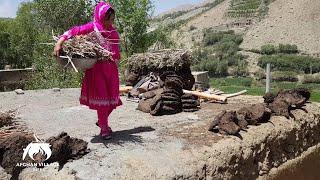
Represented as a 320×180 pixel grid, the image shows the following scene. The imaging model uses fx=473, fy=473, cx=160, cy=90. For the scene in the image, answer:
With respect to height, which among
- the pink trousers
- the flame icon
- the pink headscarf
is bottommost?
the flame icon

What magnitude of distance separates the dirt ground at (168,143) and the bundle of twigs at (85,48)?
108 centimetres

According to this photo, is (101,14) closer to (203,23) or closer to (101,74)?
(101,74)

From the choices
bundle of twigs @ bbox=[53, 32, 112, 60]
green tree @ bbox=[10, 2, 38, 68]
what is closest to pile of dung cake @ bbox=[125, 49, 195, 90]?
bundle of twigs @ bbox=[53, 32, 112, 60]

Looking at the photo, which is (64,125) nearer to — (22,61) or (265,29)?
(22,61)

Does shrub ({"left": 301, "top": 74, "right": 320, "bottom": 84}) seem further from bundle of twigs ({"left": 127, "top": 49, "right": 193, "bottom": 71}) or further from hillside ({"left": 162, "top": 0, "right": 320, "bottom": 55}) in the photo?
bundle of twigs ({"left": 127, "top": 49, "right": 193, "bottom": 71})

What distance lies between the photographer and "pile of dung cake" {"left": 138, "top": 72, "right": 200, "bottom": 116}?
792 cm

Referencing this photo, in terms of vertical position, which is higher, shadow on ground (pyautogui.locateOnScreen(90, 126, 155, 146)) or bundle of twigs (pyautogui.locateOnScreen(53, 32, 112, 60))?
bundle of twigs (pyautogui.locateOnScreen(53, 32, 112, 60))

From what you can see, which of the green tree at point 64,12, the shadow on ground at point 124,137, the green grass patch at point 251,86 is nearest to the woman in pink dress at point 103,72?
the shadow on ground at point 124,137

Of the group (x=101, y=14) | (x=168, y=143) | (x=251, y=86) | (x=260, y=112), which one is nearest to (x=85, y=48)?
(x=101, y=14)

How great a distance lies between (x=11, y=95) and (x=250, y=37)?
41.3 m

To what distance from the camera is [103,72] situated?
5867 mm

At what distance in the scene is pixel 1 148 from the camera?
5.33 m

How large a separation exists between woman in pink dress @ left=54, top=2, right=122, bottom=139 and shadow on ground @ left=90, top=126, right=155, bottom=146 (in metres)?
0.27

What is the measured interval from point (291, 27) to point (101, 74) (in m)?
48.7
